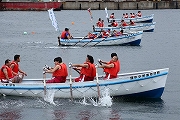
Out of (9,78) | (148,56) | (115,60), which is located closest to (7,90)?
(9,78)

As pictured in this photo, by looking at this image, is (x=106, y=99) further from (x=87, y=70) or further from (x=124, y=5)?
(x=124, y=5)

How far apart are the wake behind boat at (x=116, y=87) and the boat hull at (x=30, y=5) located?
99.8 metres

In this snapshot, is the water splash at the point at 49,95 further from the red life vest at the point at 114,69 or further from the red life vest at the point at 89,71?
the red life vest at the point at 114,69

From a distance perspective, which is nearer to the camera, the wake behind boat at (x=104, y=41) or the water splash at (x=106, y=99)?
the water splash at (x=106, y=99)

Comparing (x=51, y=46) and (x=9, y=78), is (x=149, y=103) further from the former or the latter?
(x=51, y=46)

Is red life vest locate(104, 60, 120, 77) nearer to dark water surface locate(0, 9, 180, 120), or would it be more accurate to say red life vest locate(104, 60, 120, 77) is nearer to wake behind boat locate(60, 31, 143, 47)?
dark water surface locate(0, 9, 180, 120)

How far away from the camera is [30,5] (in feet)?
432

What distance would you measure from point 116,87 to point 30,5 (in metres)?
104

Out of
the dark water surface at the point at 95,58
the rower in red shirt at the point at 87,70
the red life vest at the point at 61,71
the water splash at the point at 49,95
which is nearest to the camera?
the dark water surface at the point at 95,58

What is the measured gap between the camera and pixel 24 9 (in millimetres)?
132125

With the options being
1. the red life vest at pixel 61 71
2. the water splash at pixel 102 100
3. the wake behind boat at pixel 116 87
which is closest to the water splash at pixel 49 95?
the wake behind boat at pixel 116 87

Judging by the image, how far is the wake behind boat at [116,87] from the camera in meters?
29.1

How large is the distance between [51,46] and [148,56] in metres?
11.8

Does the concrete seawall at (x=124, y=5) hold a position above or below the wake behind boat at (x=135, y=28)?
below
